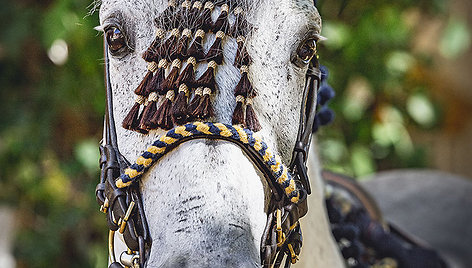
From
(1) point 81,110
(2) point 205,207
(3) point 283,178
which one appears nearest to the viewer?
(2) point 205,207

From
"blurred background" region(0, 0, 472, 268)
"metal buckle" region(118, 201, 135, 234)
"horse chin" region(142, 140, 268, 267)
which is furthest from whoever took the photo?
"blurred background" region(0, 0, 472, 268)

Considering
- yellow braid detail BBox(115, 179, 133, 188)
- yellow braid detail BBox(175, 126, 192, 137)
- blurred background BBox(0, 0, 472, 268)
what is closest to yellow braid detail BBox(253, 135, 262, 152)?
yellow braid detail BBox(175, 126, 192, 137)

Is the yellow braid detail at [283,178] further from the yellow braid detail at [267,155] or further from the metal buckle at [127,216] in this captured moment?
the metal buckle at [127,216]

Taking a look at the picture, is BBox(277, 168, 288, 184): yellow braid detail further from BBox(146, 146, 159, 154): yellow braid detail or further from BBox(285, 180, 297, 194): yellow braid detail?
BBox(146, 146, 159, 154): yellow braid detail

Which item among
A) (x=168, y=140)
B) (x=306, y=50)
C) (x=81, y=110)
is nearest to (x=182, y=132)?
(x=168, y=140)

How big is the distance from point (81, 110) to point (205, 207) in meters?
2.05

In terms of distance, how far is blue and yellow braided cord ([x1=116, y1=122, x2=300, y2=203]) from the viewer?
92 centimetres

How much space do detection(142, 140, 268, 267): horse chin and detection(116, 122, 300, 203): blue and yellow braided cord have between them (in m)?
0.01

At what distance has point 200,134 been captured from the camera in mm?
925

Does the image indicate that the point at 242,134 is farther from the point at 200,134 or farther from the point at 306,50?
the point at 306,50

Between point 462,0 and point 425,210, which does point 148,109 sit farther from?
point 462,0

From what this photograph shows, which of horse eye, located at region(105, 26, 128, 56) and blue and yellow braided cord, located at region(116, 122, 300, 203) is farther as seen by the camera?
horse eye, located at region(105, 26, 128, 56)

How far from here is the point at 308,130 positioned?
→ 109 centimetres

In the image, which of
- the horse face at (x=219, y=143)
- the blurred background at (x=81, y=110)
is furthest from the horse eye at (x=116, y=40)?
the blurred background at (x=81, y=110)
